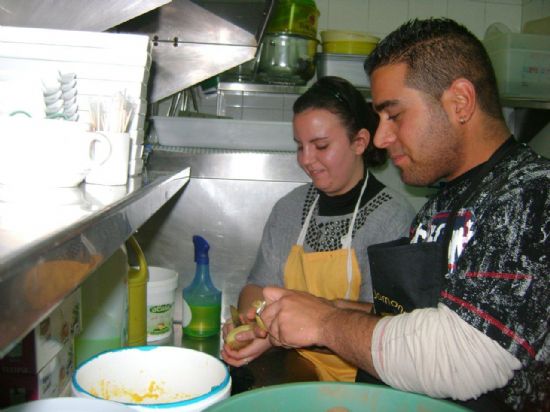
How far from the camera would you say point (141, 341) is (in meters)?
1.35

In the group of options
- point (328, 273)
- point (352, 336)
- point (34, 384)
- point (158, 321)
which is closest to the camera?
point (34, 384)

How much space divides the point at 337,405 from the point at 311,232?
3.87ft

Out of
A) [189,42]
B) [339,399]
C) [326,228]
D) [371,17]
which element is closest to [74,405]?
[339,399]

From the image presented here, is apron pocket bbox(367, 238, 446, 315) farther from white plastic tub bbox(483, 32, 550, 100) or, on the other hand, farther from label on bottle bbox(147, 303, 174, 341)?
white plastic tub bbox(483, 32, 550, 100)

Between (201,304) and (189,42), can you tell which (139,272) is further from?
(189,42)

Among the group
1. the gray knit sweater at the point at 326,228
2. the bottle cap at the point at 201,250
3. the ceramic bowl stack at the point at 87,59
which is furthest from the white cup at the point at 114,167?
the gray knit sweater at the point at 326,228

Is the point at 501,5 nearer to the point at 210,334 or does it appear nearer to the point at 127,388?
the point at 210,334

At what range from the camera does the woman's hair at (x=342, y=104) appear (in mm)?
1816

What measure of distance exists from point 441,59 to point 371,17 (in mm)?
1620

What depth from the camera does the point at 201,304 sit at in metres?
1.81

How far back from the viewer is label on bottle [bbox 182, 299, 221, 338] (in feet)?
5.90

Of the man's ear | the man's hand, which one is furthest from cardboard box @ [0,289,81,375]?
the man's ear

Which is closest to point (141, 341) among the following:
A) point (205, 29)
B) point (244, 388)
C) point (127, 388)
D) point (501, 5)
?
point (244, 388)

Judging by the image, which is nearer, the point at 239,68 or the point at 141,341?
the point at 141,341
